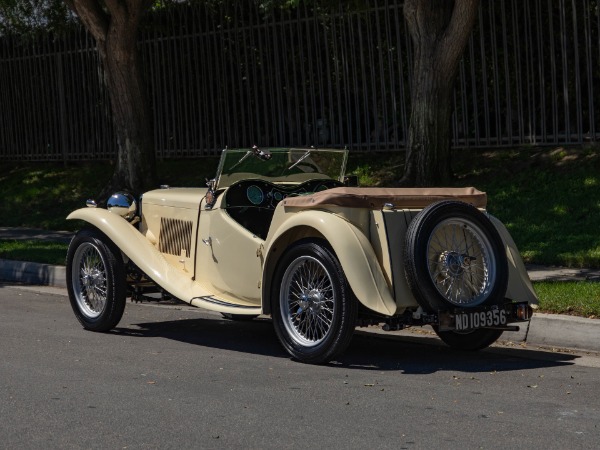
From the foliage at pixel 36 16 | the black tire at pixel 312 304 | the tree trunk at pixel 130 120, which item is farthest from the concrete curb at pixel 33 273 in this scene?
the foliage at pixel 36 16

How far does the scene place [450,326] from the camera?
7.38m

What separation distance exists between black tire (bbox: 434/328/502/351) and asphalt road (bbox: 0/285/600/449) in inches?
3.6

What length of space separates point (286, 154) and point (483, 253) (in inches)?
87.2

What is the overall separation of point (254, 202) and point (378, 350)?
4.98 feet

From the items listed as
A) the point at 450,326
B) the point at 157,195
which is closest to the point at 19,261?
the point at 157,195

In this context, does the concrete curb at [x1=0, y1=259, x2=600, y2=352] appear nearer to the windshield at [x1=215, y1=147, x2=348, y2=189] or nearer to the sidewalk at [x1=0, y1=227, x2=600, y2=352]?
the sidewalk at [x1=0, y1=227, x2=600, y2=352]

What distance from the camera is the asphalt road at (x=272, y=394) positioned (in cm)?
571

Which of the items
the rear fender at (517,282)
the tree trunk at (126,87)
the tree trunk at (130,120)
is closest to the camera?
the rear fender at (517,282)

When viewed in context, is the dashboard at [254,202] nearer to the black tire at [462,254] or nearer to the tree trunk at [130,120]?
the black tire at [462,254]

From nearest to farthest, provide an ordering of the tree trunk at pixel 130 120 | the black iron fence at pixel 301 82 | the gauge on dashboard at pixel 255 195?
1. the gauge on dashboard at pixel 255 195
2. the black iron fence at pixel 301 82
3. the tree trunk at pixel 130 120

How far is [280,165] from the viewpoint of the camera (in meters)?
9.28

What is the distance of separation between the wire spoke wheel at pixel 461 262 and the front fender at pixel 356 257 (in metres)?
0.39

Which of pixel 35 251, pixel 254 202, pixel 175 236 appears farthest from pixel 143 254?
pixel 35 251

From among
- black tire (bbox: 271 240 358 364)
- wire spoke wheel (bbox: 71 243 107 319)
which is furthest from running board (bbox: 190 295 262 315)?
wire spoke wheel (bbox: 71 243 107 319)
